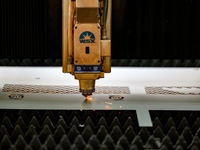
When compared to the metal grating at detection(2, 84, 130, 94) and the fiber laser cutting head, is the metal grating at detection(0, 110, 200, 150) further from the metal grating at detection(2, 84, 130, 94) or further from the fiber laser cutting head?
the metal grating at detection(2, 84, 130, 94)

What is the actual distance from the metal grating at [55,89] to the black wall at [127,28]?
1.54 metres

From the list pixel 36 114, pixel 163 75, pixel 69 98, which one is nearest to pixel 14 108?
pixel 36 114

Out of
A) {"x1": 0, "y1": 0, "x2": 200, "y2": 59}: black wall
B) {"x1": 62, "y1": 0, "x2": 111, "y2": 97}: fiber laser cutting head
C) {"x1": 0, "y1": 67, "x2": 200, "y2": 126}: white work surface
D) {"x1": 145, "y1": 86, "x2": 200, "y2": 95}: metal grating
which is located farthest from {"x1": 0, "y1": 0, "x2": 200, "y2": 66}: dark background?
{"x1": 62, "y1": 0, "x2": 111, "y2": 97}: fiber laser cutting head

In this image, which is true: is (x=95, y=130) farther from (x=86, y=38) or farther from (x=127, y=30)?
(x=127, y=30)

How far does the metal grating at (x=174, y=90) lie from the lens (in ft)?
12.6

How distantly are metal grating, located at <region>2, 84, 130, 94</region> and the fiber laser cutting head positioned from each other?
25.9 inches

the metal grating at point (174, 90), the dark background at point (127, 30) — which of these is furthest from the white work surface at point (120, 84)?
the dark background at point (127, 30)

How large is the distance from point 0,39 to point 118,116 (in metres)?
2.88

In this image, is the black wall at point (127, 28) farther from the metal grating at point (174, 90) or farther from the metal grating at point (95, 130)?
the metal grating at point (95, 130)

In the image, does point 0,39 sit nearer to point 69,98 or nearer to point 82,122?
point 69,98

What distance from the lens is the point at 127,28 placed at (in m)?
5.48

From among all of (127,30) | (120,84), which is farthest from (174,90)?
(127,30)

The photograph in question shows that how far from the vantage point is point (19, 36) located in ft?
18.0

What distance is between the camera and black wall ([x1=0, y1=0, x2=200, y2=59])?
5.44m
